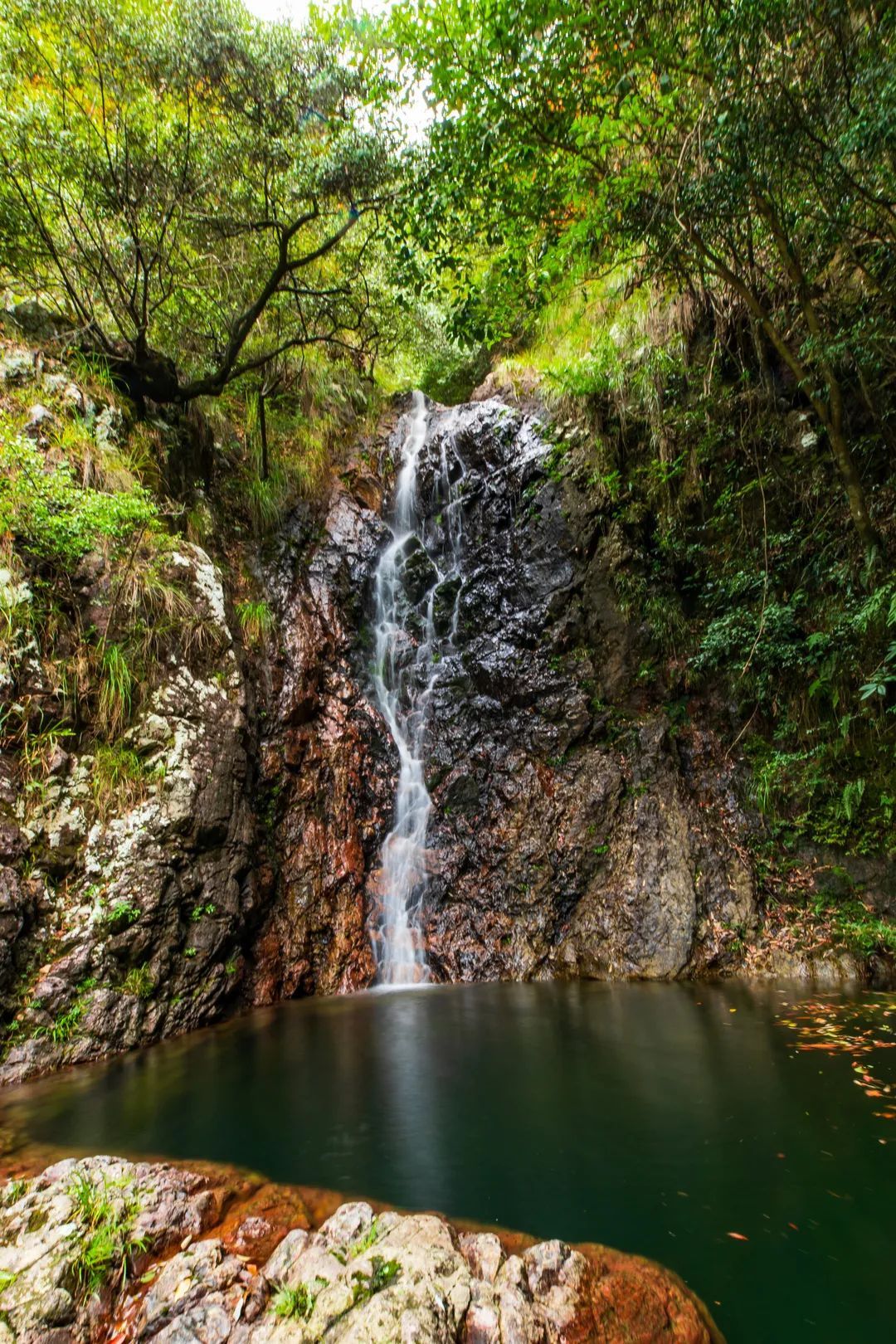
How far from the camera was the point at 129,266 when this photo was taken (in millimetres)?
7445

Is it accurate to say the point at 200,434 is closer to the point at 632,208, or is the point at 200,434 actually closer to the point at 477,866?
the point at 632,208

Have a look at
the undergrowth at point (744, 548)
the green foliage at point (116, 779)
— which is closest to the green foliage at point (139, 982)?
the green foliage at point (116, 779)

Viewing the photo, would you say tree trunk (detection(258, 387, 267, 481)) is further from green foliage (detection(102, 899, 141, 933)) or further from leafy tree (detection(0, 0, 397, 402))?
green foliage (detection(102, 899, 141, 933))

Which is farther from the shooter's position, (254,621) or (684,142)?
(254,621)

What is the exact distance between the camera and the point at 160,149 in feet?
21.6

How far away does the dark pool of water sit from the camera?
237cm

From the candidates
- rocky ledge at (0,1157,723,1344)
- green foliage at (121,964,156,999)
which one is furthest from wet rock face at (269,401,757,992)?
rocky ledge at (0,1157,723,1344)

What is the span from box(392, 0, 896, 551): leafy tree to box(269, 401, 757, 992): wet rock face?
325cm

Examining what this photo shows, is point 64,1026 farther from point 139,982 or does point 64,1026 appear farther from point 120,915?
point 120,915

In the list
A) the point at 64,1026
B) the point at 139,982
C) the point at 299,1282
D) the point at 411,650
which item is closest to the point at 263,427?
the point at 411,650

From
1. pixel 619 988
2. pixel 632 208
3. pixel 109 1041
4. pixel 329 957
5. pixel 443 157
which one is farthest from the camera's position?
pixel 329 957

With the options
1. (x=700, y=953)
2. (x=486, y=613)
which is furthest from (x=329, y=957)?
(x=486, y=613)

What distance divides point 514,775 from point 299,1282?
612cm

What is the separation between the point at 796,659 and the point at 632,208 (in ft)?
16.2
